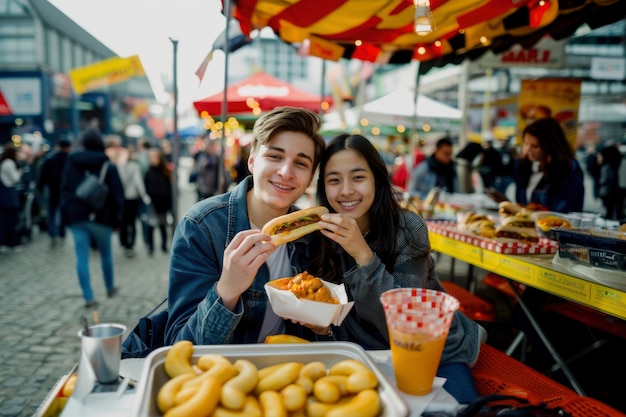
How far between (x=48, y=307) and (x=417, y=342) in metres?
5.98

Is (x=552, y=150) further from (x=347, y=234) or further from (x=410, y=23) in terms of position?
(x=347, y=234)

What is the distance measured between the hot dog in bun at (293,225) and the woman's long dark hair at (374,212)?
0.21 m

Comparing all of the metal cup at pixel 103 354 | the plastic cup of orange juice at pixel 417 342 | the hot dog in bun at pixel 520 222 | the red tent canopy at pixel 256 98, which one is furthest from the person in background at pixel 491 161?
the metal cup at pixel 103 354

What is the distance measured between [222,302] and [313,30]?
3571 mm

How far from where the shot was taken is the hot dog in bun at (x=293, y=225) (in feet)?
7.34

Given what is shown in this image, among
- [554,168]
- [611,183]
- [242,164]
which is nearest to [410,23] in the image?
[554,168]

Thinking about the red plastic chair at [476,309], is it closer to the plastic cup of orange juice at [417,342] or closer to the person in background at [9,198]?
the plastic cup of orange juice at [417,342]

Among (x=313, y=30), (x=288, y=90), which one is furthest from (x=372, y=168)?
(x=288, y=90)

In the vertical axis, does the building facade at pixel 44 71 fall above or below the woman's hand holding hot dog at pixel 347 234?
above

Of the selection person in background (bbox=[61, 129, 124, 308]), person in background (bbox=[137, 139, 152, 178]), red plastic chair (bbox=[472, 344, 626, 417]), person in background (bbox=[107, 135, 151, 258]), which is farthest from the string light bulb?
person in background (bbox=[137, 139, 152, 178])

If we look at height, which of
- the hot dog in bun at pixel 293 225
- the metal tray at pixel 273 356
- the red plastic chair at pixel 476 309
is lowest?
the red plastic chair at pixel 476 309

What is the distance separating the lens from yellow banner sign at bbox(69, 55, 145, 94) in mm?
7883

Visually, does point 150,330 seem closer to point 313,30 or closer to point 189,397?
point 189,397

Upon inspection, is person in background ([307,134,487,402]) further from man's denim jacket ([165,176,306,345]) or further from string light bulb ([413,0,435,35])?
string light bulb ([413,0,435,35])
